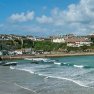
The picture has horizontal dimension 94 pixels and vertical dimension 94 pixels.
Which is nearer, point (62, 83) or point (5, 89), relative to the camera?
point (5, 89)

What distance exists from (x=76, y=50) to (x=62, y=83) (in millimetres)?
123820

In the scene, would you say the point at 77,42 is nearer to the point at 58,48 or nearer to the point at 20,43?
the point at 58,48

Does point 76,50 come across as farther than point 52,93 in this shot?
Yes

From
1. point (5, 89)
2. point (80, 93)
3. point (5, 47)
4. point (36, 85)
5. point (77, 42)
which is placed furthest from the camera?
point (77, 42)

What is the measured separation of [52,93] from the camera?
A: 28422mm

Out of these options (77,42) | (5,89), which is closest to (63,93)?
(5,89)

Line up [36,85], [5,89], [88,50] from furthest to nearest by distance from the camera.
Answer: [88,50] < [36,85] < [5,89]

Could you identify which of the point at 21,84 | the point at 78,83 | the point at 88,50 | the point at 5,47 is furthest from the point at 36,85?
the point at 88,50

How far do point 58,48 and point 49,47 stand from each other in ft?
12.8

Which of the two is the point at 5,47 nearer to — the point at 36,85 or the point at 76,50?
the point at 76,50

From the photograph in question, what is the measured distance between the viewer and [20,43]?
541 feet

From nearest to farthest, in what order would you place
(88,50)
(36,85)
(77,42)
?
1. (36,85)
2. (88,50)
3. (77,42)

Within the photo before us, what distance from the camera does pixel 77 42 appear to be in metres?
181

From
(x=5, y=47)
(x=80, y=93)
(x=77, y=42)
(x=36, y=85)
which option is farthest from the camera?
(x=77, y=42)
